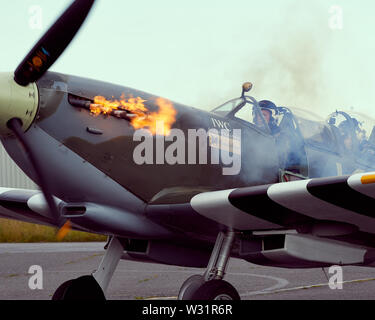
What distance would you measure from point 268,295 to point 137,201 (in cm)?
394

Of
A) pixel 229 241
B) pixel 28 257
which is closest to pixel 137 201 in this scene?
pixel 229 241

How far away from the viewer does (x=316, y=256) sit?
597 centimetres

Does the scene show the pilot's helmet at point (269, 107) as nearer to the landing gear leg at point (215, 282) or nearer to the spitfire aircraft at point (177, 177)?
the spitfire aircraft at point (177, 177)

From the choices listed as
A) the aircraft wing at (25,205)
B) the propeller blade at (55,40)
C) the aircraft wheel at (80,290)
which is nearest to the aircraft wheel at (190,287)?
the aircraft wheel at (80,290)

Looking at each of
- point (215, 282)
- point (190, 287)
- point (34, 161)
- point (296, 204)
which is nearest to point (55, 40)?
point (34, 161)

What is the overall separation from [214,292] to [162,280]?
562 cm

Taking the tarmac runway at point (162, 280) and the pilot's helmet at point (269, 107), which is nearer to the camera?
the pilot's helmet at point (269, 107)

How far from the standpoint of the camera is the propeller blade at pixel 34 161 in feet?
17.2

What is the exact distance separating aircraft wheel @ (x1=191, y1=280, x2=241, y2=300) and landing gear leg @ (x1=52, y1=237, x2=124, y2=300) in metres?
1.30

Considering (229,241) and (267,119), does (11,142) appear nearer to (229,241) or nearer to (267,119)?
(229,241)

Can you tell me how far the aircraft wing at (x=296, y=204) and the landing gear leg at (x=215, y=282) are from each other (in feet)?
0.72

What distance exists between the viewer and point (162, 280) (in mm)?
11516

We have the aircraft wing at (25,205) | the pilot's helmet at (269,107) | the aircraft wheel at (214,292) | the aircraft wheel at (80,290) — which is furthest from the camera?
the pilot's helmet at (269,107)

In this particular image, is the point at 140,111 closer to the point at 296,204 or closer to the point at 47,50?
the point at 47,50
